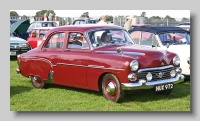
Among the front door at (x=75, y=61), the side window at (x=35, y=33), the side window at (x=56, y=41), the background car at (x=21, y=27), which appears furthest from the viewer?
the background car at (x=21, y=27)

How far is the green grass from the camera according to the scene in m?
6.83

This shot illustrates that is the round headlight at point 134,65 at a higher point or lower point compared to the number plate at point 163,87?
higher

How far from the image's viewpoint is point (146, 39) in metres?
9.98

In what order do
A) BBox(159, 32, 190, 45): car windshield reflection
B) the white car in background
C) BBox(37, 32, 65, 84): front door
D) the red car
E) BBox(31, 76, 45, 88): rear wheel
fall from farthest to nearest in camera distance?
the red car
BBox(159, 32, 190, 45): car windshield reflection
the white car in background
BBox(31, 76, 45, 88): rear wheel
BBox(37, 32, 65, 84): front door

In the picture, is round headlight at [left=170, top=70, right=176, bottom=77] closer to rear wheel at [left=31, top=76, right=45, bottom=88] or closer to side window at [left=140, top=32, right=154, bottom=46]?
side window at [left=140, top=32, right=154, bottom=46]

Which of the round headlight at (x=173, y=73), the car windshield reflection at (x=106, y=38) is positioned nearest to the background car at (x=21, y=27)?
the car windshield reflection at (x=106, y=38)

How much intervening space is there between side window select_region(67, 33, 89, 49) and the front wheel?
0.93 metres

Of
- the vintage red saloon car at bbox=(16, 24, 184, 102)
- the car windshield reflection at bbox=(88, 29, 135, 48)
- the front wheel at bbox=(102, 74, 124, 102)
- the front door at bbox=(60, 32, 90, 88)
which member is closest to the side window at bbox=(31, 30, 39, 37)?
Result: the vintage red saloon car at bbox=(16, 24, 184, 102)

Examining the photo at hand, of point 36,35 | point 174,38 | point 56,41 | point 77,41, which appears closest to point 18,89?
point 56,41

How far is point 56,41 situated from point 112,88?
6.72ft

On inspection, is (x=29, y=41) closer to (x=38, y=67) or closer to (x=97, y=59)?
(x=38, y=67)

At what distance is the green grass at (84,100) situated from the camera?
22.4ft

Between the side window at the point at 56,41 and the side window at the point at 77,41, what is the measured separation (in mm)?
226

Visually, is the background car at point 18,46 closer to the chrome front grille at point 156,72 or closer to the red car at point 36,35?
the red car at point 36,35
